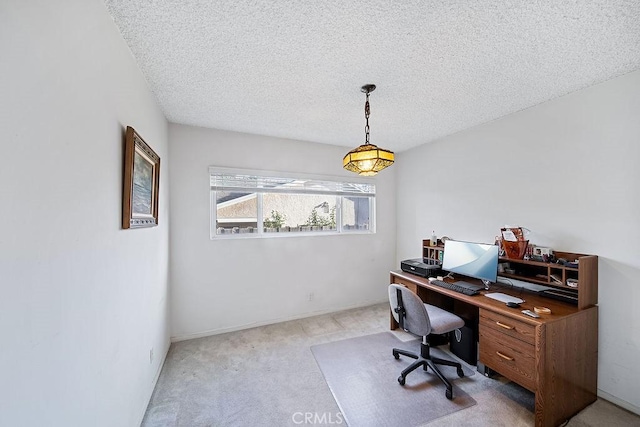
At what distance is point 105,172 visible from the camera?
4.14 ft

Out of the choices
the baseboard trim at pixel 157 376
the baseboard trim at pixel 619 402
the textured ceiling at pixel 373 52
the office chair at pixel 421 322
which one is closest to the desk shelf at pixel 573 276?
the baseboard trim at pixel 619 402

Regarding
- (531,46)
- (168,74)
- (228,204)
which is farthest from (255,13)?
(228,204)

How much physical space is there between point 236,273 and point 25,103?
8.73 feet

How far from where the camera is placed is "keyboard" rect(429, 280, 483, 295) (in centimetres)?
230

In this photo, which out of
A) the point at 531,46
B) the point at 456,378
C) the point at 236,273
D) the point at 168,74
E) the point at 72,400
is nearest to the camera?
the point at 72,400

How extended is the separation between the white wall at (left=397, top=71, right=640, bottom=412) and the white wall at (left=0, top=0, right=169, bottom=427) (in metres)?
3.39

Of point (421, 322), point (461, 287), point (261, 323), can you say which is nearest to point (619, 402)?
point (461, 287)

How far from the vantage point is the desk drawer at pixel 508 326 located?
5.74 ft

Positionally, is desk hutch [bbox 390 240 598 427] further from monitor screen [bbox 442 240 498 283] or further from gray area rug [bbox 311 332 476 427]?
gray area rug [bbox 311 332 476 427]

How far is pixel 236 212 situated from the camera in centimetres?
324

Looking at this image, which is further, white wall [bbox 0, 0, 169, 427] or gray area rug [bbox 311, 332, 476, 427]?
gray area rug [bbox 311, 332, 476, 427]

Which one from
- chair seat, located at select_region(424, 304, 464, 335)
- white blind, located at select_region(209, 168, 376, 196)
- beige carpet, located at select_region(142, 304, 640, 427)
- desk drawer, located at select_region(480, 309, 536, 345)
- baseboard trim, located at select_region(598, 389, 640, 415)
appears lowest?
beige carpet, located at select_region(142, 304, 640, 427)

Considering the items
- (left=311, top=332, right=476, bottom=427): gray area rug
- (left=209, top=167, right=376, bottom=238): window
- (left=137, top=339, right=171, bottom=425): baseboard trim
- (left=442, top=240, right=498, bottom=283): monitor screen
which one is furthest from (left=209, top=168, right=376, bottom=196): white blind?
(left=311, top=332, right=476, bottom=427): gray area rug

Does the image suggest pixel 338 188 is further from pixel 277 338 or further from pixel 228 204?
pixel 277 338
